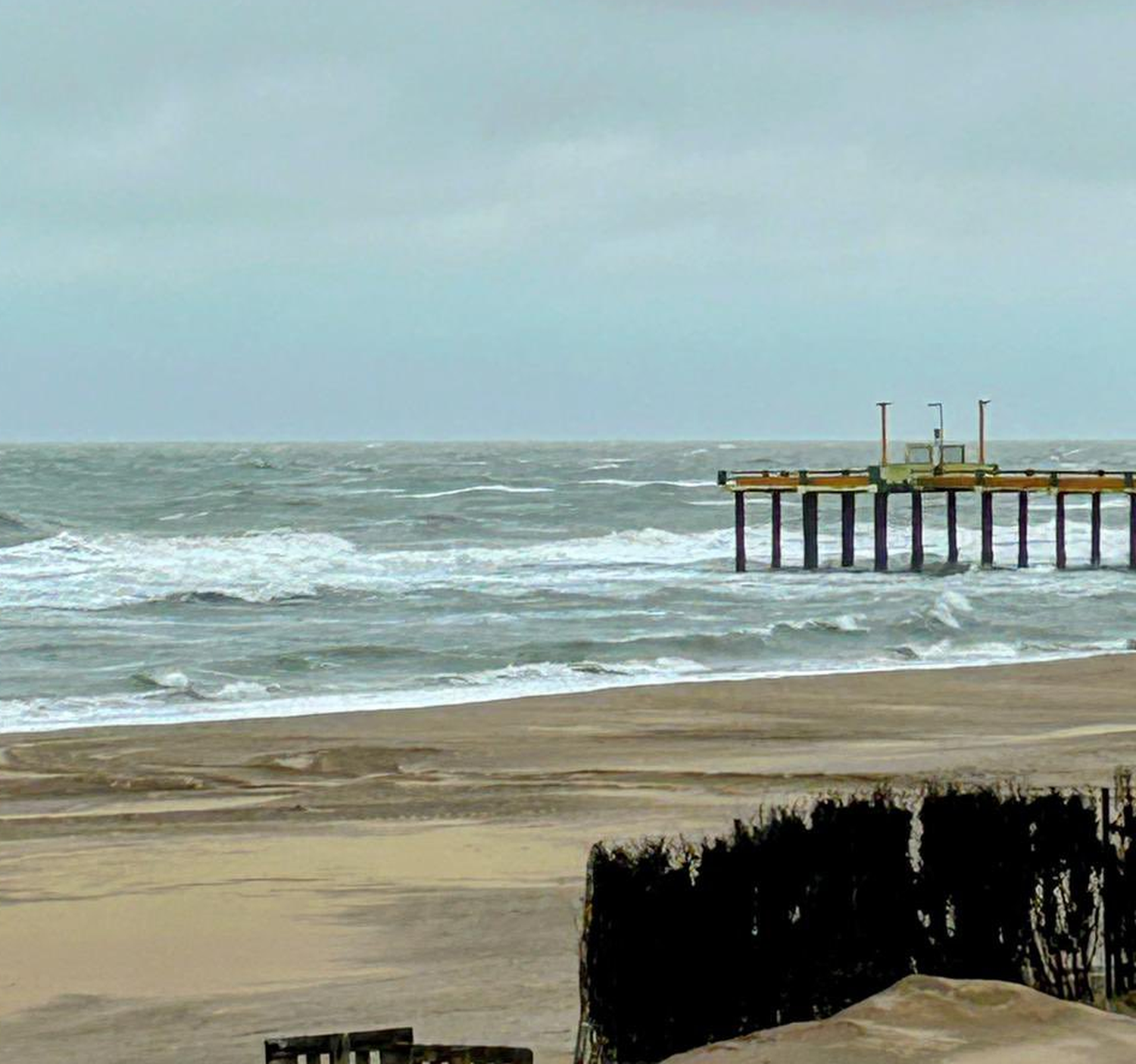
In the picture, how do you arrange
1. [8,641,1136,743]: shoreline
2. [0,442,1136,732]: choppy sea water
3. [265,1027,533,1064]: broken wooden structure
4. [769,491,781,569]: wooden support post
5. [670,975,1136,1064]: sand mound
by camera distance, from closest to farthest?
[265,1027,533,1064]: broken wooden structure → [670,975,1136,1064]: sand mound → [8,641,1136,743]: shoreline → [0,442,1136,732]: choppy sea water → [769,491,781,569]: wooden support post

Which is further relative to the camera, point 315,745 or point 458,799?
point 315,745

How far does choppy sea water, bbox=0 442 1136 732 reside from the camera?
94.6 ft

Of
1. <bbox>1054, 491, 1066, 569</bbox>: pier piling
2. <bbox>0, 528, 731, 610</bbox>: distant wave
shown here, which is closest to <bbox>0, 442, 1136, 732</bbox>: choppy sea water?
<bbox>0, 528, 731, 610</bbox>: distant wave

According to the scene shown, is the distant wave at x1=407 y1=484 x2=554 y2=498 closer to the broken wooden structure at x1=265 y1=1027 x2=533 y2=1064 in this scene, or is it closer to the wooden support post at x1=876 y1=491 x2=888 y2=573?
the wooden support post at x1=876 y1=491 x2=888 y2=573

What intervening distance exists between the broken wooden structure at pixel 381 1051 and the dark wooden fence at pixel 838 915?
52cm

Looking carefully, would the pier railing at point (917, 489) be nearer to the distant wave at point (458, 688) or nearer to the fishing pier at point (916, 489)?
the fishing pier at point (916, 489)

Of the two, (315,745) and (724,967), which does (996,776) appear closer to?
(315,745)

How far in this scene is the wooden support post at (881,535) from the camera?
54750 mm

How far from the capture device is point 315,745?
21391 mm

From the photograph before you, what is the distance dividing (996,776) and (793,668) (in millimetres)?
11533

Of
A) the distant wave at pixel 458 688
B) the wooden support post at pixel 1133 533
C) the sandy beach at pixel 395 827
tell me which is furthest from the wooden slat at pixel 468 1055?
the wooden support post at pixel 1133 533

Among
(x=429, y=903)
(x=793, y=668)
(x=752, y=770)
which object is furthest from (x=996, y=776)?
(x=793, y=668)

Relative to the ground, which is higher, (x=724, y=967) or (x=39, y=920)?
(x=724, y=967)

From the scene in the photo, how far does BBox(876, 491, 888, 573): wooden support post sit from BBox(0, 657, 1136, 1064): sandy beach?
26693 millimetres
